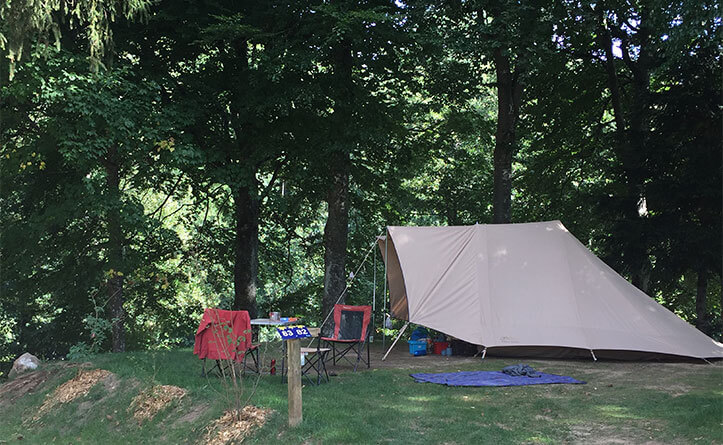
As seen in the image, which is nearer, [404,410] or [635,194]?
[404,410]

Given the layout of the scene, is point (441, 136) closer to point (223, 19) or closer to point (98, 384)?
point (223, 19)

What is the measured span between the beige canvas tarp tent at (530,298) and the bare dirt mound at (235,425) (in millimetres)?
3520

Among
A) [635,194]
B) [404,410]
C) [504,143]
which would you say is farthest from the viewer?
[504,143]

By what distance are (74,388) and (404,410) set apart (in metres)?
3.16

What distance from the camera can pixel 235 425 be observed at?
A: 4512 millimetres

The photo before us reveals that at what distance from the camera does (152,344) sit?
14172 mm

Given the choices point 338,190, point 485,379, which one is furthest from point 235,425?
point 338,190

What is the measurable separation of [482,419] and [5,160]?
786cm

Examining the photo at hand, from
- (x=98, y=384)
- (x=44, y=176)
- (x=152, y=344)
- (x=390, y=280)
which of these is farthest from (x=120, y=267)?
(x=152, y=344)

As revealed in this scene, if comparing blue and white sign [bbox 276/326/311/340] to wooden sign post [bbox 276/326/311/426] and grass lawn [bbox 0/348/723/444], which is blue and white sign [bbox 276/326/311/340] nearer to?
wooden sign post [bbox 276/326/311/426]

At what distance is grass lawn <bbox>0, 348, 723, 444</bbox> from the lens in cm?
428

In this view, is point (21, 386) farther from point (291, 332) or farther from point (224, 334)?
point (291, 332)

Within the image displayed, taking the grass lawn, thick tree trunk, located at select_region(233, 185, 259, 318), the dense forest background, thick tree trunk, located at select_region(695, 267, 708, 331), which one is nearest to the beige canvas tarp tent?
the grass lawn

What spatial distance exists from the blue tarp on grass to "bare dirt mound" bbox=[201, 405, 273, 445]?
2.01m
